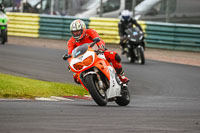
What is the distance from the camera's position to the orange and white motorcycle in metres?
7.95

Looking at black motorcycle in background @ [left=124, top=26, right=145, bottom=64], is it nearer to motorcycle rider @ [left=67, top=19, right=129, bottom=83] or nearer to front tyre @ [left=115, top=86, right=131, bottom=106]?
motorcycle rider @ [left=67, top=19, right=129, bottom=83]

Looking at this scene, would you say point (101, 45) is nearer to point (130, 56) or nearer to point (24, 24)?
point (130, 56)

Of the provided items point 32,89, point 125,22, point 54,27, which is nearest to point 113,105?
point 32,89

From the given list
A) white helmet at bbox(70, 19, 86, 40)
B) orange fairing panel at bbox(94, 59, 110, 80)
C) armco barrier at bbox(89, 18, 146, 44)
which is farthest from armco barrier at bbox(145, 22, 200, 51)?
orange fairing panel at bbox(94, 59, 110, 80)

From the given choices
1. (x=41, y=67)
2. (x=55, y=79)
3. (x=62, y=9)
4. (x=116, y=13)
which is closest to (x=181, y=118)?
(x=55, y=79)

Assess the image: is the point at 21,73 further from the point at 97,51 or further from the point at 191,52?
the point at 191,52

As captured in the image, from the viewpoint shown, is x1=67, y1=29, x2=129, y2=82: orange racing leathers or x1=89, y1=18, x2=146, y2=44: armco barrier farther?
x1=89, y1=18, x2=146, y2=44: armco barrier

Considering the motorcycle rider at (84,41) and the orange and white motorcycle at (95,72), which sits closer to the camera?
the orange and white motorcycle at (95,72)

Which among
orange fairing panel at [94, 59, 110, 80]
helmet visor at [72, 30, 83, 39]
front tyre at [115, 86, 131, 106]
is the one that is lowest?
front tyre at [115, 86, 131, 106]

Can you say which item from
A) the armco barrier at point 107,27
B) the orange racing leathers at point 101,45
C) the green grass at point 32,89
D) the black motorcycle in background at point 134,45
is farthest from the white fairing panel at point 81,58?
the armco barrier at point 107,27

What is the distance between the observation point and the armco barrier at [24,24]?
84.2ft

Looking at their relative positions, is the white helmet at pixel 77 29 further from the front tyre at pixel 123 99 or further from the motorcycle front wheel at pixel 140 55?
the motorcycle front wheel at pixel 140 55

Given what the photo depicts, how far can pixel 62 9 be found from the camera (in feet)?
81.4

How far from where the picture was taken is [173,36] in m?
21.1
